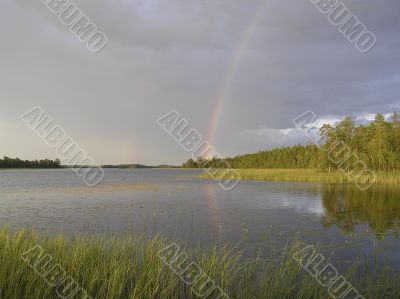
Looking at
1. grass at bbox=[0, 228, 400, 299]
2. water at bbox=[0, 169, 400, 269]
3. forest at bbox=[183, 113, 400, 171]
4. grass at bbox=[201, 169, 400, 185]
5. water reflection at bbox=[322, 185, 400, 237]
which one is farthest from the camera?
forest at bbox=[183, 113, 400, 171]

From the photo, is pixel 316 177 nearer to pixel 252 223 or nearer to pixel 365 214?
pixel 365 214

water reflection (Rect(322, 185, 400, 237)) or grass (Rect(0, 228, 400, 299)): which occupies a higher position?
water reflection (Rect(322, 185, 400, 237))

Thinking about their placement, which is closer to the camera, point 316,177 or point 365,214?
point 365,214

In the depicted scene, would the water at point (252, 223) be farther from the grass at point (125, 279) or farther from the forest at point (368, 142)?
the forest at point (368, 142)

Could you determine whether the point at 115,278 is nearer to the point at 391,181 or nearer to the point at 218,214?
the point at 218,214

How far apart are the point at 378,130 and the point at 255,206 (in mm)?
49867

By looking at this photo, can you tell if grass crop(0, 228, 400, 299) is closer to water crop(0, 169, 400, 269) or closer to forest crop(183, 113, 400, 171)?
water crop(0, 169, 400, 269)

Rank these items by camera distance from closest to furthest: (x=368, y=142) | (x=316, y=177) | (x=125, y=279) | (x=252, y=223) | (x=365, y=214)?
(x=125, y=279) < (x=252, y=223) < (x=365, y=214) < (x=316, y=177) < (x=368, y=142)

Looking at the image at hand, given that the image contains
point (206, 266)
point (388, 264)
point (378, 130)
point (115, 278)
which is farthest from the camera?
point (378, 130)

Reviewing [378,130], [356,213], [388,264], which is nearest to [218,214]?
[356,213]

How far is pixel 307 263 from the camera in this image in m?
11.1

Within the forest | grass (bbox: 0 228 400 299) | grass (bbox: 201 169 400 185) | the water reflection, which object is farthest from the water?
the forest

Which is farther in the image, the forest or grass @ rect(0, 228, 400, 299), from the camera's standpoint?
the forest

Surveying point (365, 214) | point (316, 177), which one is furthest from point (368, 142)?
point (365, 214)
